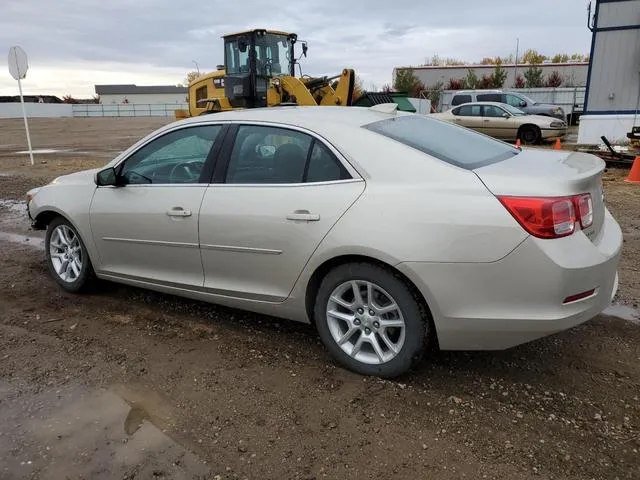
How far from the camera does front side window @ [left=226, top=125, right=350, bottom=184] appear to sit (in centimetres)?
343

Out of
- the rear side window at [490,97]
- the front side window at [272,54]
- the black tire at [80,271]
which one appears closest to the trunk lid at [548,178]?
the black tire at [80,271]

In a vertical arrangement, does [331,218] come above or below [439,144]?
below

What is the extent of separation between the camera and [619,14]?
634 inches

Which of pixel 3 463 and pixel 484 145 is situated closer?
pixel 3 463

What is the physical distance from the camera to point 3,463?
2701 mm

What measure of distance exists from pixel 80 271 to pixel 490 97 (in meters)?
21.2

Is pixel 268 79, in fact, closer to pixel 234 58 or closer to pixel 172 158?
pixel 234 58

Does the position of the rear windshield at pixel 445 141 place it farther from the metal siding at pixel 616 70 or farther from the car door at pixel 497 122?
the car door at pixel 497 122

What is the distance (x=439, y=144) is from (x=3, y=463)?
2.95 metres

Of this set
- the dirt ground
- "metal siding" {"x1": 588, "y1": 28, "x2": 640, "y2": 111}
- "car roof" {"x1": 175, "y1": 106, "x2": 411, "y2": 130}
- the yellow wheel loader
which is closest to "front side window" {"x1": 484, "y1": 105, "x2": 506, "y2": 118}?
"metal siding" {"x1": 588, "y1": 28, "x2": 640, "y2": 111}

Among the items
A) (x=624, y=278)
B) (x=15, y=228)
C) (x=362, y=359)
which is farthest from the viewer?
(x=15, y=228)

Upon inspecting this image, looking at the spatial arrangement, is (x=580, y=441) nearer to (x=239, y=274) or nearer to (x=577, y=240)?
(x=577, y=240)

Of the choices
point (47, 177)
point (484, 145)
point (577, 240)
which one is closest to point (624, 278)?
point (484, 145)

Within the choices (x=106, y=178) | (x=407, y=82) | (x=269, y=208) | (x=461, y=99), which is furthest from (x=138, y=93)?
(x=269, y=208)
